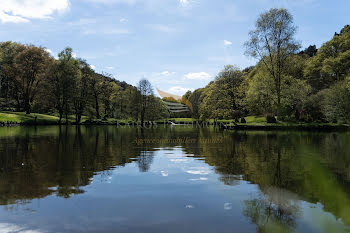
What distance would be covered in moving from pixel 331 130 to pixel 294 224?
37.2 m

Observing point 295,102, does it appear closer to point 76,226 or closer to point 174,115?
point 76,226

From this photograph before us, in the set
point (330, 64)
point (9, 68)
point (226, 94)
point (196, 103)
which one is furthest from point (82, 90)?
point (330, 64)

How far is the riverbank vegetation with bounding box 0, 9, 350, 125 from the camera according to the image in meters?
41.3

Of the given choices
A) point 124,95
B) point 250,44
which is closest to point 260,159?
point 250,44

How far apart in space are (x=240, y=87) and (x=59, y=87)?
136 ft

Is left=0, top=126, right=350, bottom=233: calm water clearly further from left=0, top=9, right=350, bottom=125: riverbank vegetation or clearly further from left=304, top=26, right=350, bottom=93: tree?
left=304, top=26, right=350, bottom=93: tree

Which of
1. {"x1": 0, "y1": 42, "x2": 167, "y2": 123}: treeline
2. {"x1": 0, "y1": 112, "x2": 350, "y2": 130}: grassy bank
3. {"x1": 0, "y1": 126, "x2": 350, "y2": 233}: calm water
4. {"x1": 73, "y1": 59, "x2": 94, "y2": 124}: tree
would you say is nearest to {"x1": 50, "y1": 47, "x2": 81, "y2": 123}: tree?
{"x1": 0, "y1": 42, "x2": 167, "y2": 123}: treeline

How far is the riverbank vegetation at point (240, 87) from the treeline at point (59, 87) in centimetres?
21

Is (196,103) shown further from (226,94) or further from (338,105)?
(338,105)

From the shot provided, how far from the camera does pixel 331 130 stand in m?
36.8

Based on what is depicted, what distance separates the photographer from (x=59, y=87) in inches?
2512

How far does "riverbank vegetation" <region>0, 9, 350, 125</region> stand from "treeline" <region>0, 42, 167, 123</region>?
21 centimetres

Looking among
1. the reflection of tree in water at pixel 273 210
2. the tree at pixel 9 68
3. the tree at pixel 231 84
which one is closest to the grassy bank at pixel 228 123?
the tree at pixel 231 84

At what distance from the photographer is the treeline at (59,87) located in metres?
63.7
